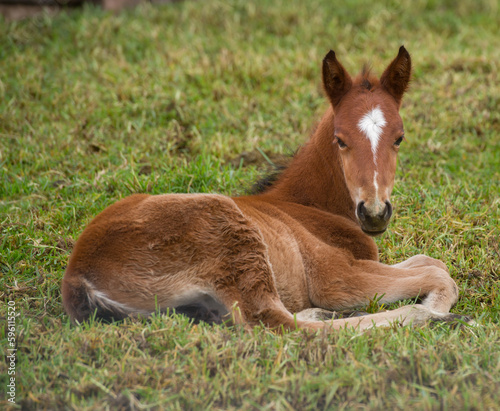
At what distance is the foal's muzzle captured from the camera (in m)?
3.92

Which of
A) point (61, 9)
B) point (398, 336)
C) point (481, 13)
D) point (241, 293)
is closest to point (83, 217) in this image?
point (241, 293)

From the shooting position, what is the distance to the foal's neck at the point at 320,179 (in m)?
4.69

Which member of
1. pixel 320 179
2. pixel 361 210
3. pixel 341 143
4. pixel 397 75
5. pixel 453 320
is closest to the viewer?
pixel 453 320

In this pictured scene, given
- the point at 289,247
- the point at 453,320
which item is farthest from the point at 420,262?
the point at 289,247

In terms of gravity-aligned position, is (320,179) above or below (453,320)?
above

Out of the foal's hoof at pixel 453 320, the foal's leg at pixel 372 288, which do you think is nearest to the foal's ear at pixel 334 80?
the foal's leg at pixel 372 288

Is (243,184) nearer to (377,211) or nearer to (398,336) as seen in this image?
(377,211)

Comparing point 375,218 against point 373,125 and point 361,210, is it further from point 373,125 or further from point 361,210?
point 373,125

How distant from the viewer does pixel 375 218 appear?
392 cm

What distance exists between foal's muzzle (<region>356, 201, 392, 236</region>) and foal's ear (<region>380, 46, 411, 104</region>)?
1097mm

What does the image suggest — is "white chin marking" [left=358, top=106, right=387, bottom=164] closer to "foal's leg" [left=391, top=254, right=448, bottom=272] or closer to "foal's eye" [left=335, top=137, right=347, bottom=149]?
"foal's eye" [left=335, top=137, right=347, bottom=149]

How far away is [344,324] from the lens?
12.4 feet

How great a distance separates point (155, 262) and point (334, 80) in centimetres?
Answer: 202

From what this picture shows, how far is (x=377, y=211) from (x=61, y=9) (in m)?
8.54
